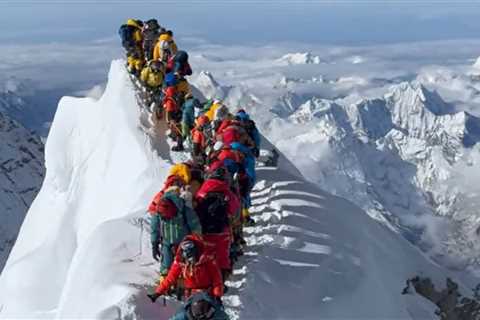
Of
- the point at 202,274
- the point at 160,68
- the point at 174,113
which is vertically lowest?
the point at 202,274

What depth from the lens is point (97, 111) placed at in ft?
128

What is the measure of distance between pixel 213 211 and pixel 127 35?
59.9 ft

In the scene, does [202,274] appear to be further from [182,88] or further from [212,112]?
[182,88]

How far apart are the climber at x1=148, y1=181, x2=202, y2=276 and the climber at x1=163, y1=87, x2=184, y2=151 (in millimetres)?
12306

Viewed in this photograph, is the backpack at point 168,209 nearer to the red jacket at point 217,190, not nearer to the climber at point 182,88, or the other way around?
the red jacket at point 217,190

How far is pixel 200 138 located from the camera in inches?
849

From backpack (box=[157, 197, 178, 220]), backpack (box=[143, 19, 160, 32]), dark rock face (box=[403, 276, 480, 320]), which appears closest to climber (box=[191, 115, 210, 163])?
backpack (box=[157, 197, 178, 220])

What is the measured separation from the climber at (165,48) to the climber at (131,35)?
3093 millimetres

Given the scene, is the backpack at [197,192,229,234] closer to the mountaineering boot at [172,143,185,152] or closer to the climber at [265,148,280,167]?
the climber at [265,148,280,167]

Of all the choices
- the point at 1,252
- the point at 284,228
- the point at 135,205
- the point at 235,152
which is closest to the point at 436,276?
the point at 284,228

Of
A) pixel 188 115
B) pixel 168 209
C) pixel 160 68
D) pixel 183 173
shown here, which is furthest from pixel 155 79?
pixel 168 209

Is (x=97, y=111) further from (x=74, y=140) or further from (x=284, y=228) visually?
(x=284, y=228)

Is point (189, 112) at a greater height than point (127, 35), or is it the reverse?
point (127, 35)

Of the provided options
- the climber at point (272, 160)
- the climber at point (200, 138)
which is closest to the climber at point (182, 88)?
the climber at point (272, 160)
